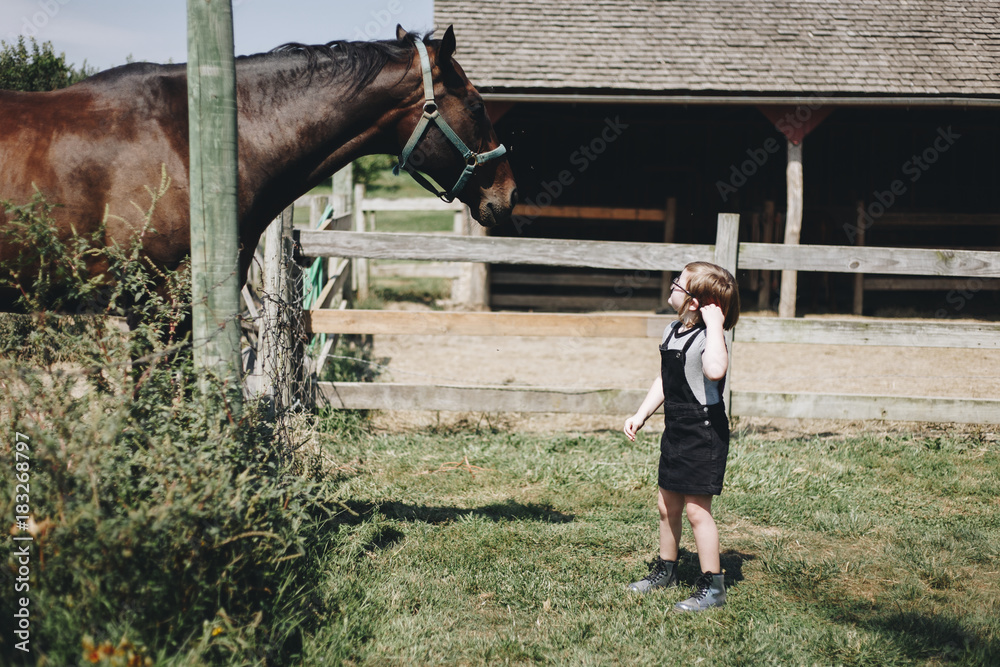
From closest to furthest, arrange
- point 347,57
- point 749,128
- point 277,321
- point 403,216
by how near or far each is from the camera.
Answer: point 347,57 < point 277,321 < point 749,128 < point 403,216

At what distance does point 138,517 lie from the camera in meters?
1.98

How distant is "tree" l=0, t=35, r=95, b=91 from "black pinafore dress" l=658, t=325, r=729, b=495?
23.9 feet

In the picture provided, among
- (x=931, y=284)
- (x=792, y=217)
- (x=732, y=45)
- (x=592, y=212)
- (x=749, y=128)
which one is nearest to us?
(x=792, y=217)

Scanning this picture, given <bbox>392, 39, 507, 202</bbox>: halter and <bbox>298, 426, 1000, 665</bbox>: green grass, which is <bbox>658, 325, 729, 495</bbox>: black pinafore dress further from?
<bbox>392, 39, 507, 202</bbox>: halter

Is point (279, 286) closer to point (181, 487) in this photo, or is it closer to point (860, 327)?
point (181, 487)

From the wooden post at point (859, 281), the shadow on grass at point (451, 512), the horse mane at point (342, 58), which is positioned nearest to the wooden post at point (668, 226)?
the wooden post at point (859, 281)

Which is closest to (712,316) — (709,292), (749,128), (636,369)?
(709,292)

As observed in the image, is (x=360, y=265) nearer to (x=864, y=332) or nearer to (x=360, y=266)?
(x=360, y=266)

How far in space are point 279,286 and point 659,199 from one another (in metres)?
9.65

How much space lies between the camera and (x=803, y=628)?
2.84m

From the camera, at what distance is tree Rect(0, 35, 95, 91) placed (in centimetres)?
732

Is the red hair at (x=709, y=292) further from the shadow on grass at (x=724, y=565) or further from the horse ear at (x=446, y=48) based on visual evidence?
the horse ear at (x=446, y=48)

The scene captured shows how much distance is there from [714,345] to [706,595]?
3.43 feet

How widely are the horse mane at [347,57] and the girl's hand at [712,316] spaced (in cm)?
186
